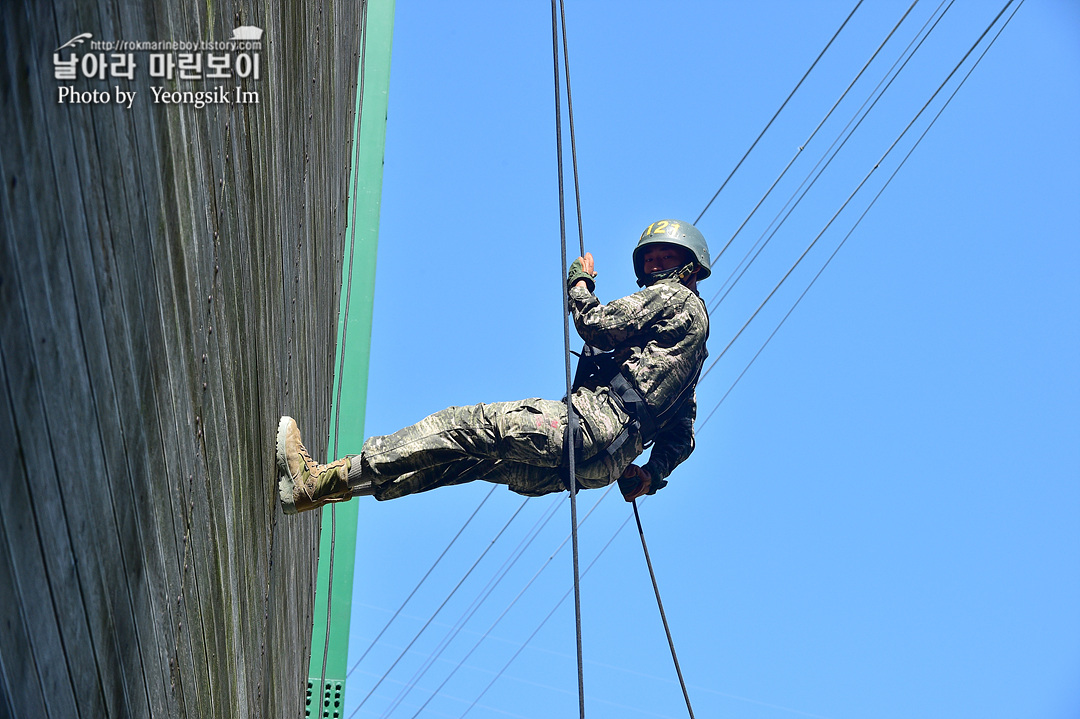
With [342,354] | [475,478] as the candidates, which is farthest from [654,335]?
[342,354]

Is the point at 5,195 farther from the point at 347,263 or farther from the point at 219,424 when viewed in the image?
the point at 347,263

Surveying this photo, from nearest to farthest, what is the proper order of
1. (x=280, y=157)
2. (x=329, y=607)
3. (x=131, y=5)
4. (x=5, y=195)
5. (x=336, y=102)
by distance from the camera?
(x=5, y=195), (x=131, y=5), (x=280, y=157), (x=336, y=102), (x=329, y=607)

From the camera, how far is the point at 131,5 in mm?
1735

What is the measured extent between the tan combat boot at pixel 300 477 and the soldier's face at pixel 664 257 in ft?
8.92

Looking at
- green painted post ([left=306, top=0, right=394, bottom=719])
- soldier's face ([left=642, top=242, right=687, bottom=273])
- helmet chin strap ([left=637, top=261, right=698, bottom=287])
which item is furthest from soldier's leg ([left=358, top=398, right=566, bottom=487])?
green painted post ([left=306, top=0, right=394, bottom=719])

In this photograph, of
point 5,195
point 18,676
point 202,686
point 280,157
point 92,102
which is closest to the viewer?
point 5,195

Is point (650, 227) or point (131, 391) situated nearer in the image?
point (131, 391)

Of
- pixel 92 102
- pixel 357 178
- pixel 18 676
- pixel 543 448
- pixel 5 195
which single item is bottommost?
pixel 18 676

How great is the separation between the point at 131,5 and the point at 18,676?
3.77ft

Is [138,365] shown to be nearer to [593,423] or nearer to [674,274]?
[593,423]

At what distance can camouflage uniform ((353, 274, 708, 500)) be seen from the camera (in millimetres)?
5098

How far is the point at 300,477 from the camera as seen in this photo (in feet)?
14.8

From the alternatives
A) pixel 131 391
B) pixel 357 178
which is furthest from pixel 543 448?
pixel 357 178

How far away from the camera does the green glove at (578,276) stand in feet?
19.5
